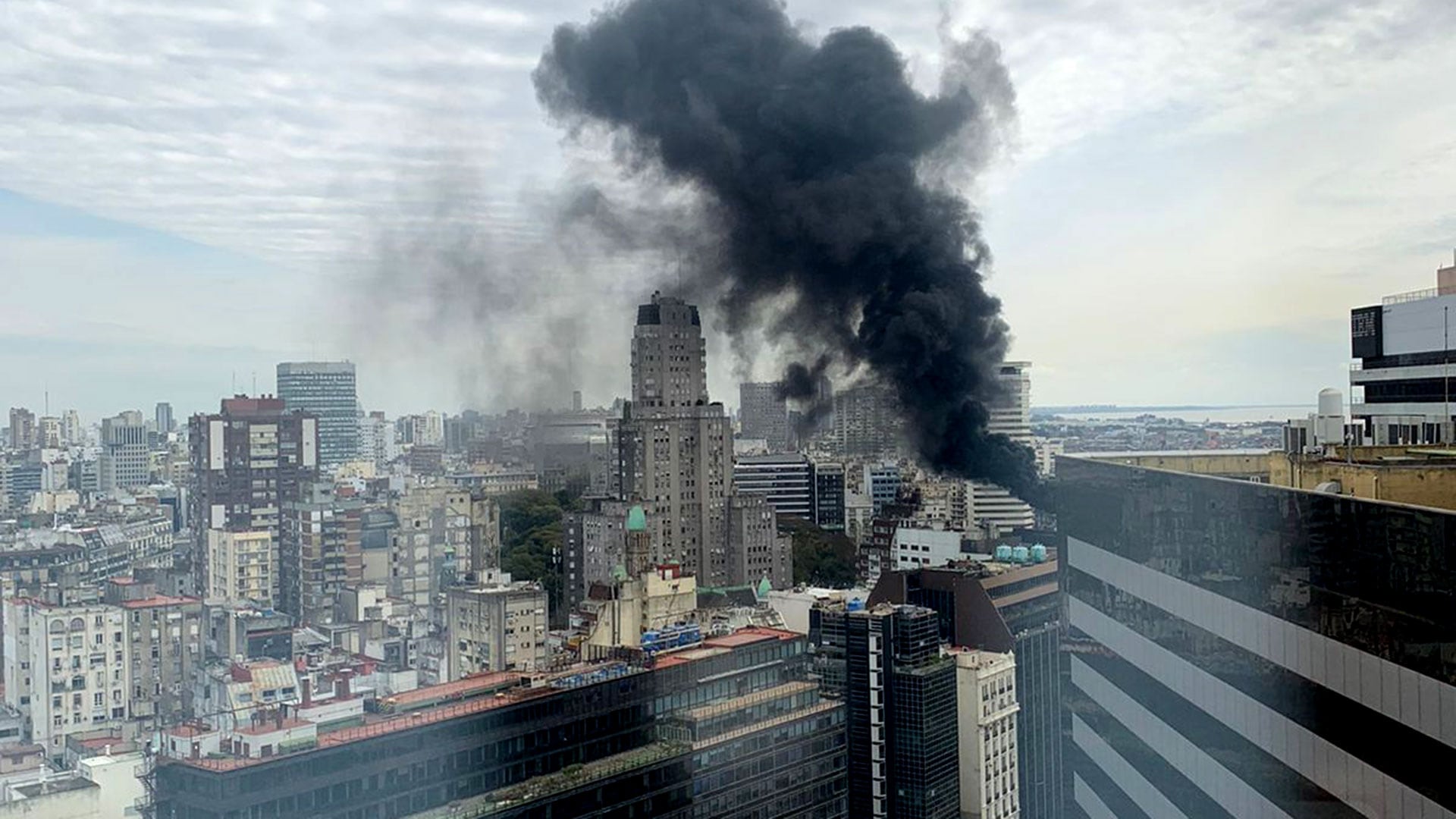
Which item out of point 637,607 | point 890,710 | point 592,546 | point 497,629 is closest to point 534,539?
point 592,546

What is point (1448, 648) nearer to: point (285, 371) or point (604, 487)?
point (285, 371)

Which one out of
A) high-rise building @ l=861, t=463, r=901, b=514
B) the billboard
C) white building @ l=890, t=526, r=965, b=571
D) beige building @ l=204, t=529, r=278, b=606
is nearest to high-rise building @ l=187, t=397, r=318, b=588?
beige building @ l=204, t=529, r=278, b=606

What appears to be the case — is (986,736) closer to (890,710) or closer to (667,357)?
(890,710)

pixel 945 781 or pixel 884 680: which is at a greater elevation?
pixel 884 680

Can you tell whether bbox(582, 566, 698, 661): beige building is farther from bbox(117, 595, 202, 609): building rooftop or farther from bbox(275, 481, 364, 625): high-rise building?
bbox(117, 595, 202, 609): building rooftop

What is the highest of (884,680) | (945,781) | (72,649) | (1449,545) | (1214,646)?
(1449,545)

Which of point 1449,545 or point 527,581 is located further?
point 527,581

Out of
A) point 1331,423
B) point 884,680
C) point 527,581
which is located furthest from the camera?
point 527,581

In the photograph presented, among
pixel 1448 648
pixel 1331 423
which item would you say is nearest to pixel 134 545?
pixel 1331 423

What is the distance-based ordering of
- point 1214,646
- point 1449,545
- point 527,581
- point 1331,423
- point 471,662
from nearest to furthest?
point 1449,545 < point 1214,646 < point 1331,423 < point 471,662 < point 527,581
